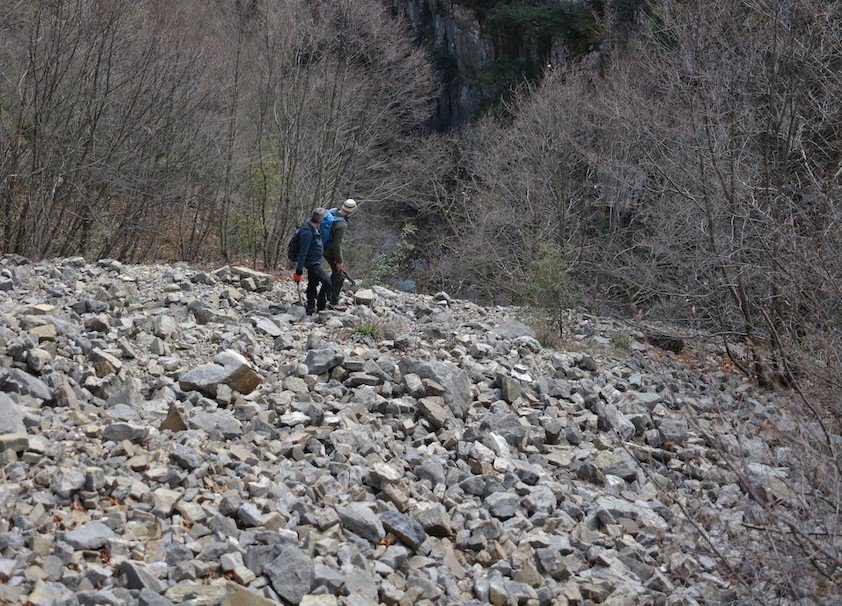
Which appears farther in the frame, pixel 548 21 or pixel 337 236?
pixel 548 21

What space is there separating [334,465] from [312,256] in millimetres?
4225

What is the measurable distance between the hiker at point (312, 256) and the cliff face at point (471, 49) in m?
20.5

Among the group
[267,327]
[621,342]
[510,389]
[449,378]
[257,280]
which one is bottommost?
[621,342]

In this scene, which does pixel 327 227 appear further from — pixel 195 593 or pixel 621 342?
pixel 195 593

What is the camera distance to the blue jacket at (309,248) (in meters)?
9.61

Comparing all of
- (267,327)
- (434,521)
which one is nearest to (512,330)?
(267,327)

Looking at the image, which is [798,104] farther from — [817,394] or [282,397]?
[282,397]

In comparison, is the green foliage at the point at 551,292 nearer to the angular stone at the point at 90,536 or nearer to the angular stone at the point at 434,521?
the angular stone at the point at 434,521

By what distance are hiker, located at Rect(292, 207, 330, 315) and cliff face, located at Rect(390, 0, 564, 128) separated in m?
20.5

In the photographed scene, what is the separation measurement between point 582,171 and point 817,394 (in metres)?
16.7

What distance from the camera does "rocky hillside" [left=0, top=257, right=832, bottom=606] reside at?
→ 452 centimetres

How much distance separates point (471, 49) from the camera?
1341 inches

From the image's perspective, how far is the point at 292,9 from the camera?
18438mm

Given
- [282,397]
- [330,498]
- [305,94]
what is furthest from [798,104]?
[305,94]
